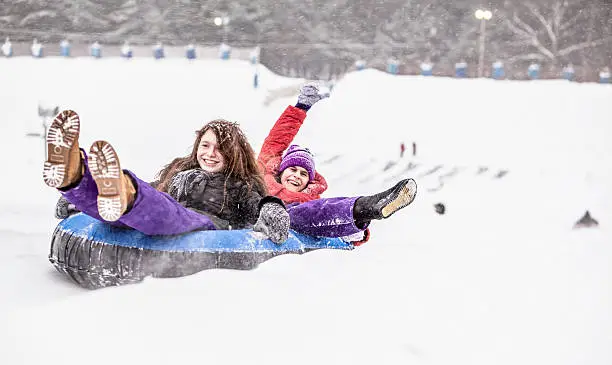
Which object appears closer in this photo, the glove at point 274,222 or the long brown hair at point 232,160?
the glove at point 274,222

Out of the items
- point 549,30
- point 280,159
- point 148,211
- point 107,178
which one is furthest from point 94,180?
point 549,30

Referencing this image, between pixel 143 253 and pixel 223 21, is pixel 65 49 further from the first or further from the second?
pixel 143 253

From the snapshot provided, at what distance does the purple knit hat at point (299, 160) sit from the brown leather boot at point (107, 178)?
178 cm

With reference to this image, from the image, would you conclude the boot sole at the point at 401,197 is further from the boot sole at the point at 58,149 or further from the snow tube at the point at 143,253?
the boot sole at the point at 58,149

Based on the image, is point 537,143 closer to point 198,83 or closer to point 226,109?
point 226,109

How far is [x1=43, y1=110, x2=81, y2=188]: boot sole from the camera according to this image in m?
2.80

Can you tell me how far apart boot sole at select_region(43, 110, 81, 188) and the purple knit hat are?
1912mm

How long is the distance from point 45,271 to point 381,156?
8.89 meters

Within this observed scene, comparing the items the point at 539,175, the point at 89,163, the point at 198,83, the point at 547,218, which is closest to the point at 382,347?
the point at 89,163

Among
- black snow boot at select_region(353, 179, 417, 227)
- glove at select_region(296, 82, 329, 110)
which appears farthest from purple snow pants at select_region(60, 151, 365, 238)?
glove at select_region(296, 82, 329, 110)

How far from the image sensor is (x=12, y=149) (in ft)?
35.4

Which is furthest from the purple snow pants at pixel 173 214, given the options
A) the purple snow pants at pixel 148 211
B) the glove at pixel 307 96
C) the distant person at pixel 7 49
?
the distant person at pixel 7 49

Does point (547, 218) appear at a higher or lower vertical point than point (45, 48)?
lower

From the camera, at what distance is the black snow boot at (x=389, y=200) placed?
11.6ft
